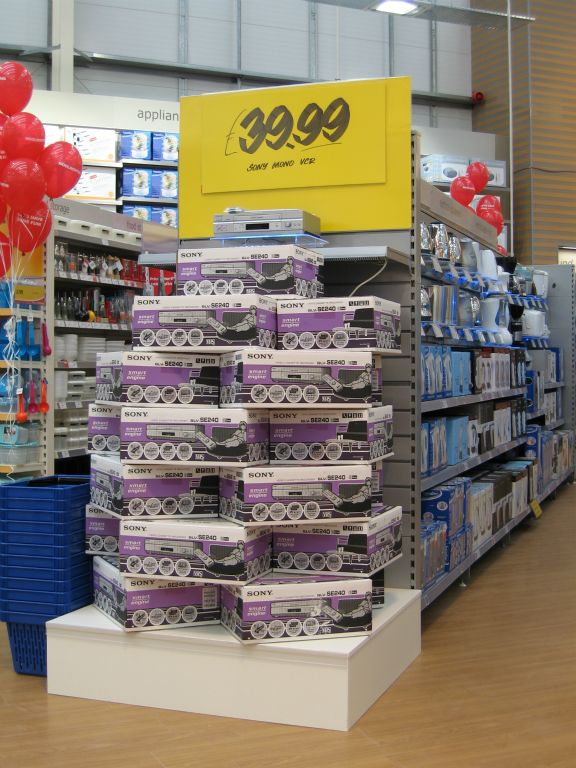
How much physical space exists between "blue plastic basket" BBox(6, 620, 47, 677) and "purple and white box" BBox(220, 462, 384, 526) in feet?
2.80

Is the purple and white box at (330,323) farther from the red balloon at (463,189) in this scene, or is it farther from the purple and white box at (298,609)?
the red balloon at (463,189)

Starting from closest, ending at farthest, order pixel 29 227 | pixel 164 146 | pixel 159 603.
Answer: pixel 159 603 < pixel 29 227 < pixel 164 146

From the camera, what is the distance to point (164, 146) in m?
10.0

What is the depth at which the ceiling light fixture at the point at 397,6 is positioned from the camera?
9555mm

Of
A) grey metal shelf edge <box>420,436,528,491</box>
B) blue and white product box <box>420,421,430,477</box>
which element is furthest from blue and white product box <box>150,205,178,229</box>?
blue and white product box <box>420,421,430,477</box>

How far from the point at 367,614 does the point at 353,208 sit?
5.54ft

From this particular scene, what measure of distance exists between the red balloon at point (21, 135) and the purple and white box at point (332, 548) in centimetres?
347

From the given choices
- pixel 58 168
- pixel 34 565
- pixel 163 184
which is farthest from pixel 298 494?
pixel 163 184

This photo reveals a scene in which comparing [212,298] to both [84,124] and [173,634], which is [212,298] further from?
[84,124]

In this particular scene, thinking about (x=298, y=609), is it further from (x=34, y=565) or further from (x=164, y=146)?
(x=164, y=146)

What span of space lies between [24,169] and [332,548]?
10.5 ft

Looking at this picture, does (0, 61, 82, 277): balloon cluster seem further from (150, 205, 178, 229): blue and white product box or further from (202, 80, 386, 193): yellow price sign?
(150, 205, 178, 229): blue and white product box

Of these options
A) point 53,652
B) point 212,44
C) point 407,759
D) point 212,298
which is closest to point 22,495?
point 53,652

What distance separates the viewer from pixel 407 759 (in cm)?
256
